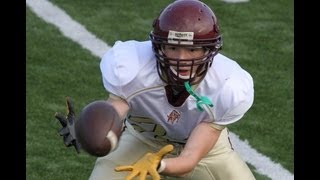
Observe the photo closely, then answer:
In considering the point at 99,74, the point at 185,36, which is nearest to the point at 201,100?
the point at 185,36

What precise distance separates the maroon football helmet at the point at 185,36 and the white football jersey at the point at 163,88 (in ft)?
0.20

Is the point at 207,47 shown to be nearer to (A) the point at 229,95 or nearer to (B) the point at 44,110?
(A) the point at 229,95

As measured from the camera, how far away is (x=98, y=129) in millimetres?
3451

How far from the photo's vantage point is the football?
3455 millimetres

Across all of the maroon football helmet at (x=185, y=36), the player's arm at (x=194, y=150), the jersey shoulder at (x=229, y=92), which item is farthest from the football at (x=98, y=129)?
the jersey shoulder at (x=229, y=92)

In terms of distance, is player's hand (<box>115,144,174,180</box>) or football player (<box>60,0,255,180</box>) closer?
player's hand (<box>115,144,174,180</box>)

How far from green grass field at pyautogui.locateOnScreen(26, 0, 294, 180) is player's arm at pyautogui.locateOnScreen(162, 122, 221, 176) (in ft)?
4.10

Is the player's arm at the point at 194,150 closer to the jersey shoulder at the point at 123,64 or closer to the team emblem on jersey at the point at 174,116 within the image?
the team emblem on jersey at the point at 174,116

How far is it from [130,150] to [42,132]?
1386mm

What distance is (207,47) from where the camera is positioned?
378 cm

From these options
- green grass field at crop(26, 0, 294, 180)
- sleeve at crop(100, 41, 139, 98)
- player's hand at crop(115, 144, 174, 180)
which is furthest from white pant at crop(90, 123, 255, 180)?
green grass field at crop(26, 0, 294, 180)

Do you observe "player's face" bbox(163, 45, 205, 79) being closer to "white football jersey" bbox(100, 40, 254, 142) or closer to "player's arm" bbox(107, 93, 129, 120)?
"white football jersey" bbox(100, 40, 254, 142)
